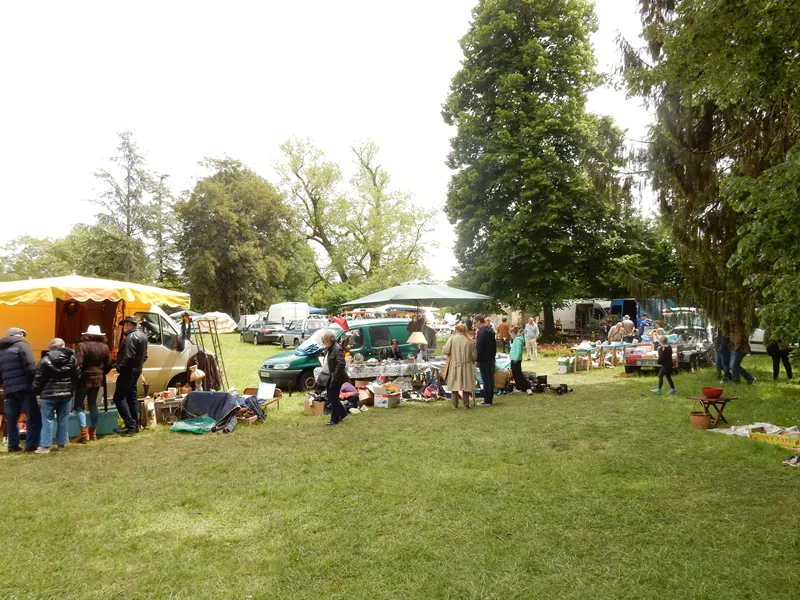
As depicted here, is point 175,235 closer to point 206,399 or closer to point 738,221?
point 206,399

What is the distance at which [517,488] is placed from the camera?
570 cm

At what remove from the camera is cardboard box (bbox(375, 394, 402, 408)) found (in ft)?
36.7

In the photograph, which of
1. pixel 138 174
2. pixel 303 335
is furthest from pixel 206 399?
pixel 138 174

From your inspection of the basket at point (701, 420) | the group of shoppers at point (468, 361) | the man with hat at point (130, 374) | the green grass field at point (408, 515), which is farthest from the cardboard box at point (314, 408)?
the basket at point (701, 420)

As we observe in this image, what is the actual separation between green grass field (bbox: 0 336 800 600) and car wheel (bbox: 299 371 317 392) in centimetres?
449

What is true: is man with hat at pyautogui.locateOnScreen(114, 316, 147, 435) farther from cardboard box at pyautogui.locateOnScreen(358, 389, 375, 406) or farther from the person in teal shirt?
the person in teal shirt

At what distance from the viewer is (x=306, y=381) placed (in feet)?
43.7

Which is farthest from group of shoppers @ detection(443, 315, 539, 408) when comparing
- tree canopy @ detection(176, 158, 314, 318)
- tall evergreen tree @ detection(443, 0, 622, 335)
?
tree canopy @ detection(176, 158, 314, 318)

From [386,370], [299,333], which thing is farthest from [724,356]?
[299,333]

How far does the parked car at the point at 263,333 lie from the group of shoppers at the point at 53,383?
19.8 m

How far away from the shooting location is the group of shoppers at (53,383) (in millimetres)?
7629

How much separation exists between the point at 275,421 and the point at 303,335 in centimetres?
1744

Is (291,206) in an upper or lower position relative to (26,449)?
upper

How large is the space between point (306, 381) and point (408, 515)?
867 cm
